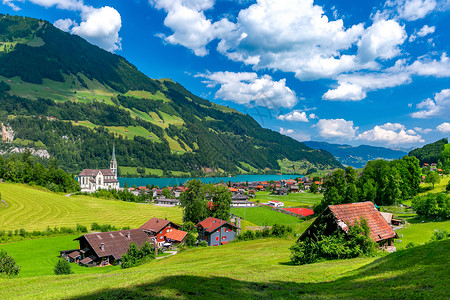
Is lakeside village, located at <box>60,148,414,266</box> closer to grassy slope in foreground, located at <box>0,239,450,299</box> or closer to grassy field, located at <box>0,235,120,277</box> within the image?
grassy field, located at <box>0,235,120,277</box>

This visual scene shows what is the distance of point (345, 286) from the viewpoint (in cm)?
1079

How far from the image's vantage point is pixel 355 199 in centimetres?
6819

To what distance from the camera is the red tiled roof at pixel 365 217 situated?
19.2 metres

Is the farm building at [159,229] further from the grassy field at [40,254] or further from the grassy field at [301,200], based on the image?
the grassy field at [301,200]

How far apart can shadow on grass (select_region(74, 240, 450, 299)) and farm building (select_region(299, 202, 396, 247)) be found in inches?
235

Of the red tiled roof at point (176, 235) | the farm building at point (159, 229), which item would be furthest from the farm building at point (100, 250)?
the red tiled roof at point (176, 235)

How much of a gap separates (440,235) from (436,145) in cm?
20288

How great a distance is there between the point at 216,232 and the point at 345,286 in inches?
2104

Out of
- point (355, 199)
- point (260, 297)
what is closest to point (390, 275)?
point (260, 297)

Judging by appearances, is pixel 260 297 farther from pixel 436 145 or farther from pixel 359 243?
pixel 436 145

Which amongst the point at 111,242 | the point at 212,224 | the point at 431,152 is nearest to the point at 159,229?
the point at 212,224

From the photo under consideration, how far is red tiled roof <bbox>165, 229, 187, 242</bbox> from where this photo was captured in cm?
6127

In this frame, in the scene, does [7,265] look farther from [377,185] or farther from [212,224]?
[377,185]

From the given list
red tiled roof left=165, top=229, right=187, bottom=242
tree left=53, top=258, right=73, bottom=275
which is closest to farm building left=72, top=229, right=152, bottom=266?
red tiled roof left=165, top=229, right=187, bottom=242
